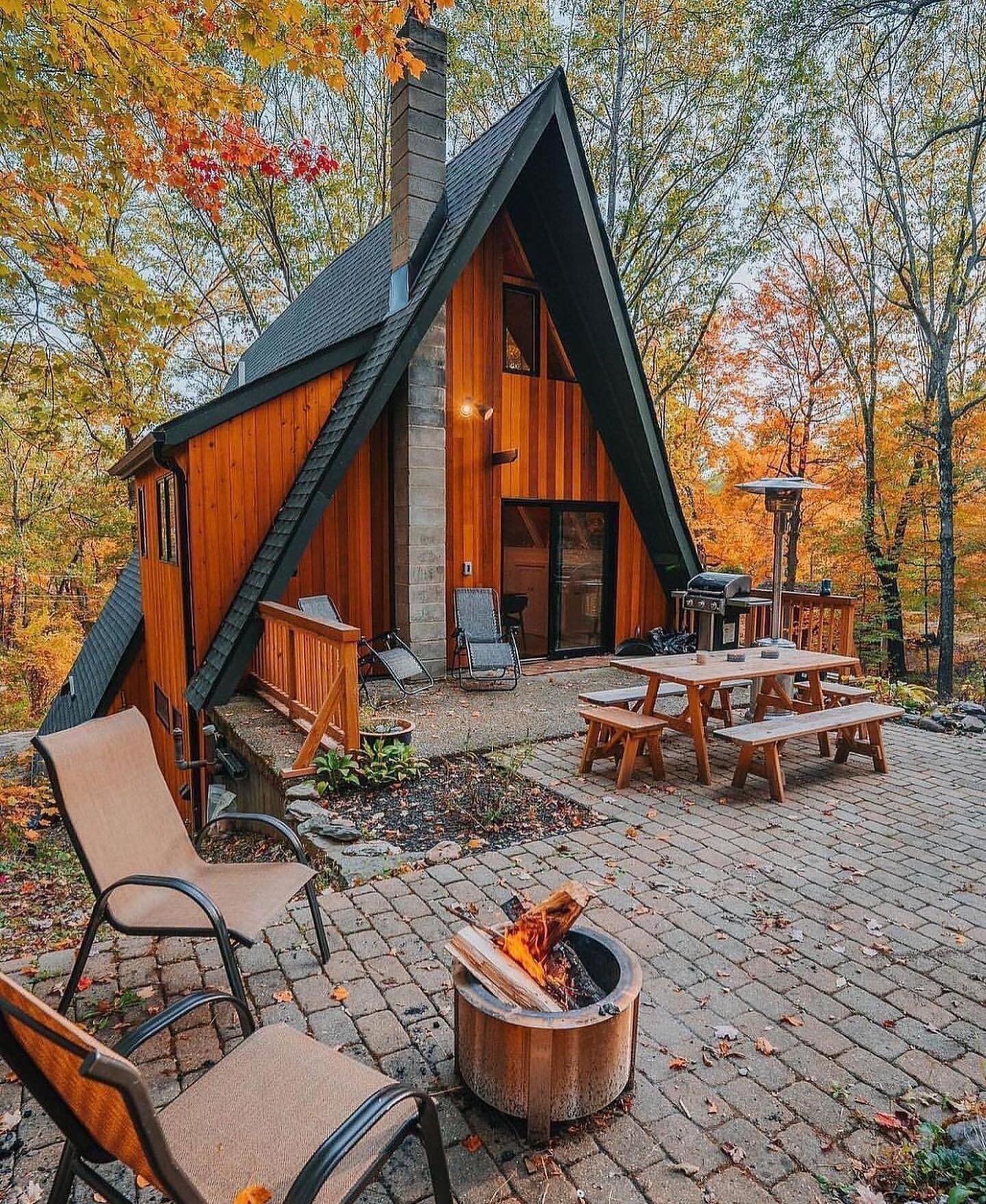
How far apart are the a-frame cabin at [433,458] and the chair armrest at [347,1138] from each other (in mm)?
4977

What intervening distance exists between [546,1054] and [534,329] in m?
8.06

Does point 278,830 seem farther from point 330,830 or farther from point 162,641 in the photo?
point 162,641

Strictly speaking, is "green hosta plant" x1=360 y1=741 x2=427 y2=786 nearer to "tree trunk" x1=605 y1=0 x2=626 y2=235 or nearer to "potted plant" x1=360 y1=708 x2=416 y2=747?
"potted plant" x1=360 y1=708 x2=416 y2=747

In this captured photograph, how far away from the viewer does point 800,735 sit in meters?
4.83

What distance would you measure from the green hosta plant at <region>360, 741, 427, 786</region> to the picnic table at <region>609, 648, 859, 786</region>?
1.69 m

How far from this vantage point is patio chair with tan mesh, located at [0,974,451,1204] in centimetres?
121

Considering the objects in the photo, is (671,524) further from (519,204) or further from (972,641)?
(972,641)

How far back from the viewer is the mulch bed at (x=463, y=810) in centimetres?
399

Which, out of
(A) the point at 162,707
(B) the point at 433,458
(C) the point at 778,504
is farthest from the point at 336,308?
(C) the point at 778,504

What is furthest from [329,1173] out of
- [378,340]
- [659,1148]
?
[378,340]

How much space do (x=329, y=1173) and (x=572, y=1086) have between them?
885 millimetres

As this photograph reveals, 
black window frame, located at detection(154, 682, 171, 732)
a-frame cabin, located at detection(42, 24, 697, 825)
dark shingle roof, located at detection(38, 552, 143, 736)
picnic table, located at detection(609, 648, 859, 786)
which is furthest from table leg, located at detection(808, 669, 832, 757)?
dark shingle roof, located at detection(38, 552, 143, 736)

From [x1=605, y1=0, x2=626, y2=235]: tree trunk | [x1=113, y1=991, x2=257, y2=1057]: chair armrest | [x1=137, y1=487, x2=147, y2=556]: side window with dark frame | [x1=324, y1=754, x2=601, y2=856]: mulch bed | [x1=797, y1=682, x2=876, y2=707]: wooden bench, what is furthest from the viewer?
[x1=605, y1=0, x2=626, y2=235]: tree trunk

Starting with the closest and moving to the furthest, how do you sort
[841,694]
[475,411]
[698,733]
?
1. [698,733]
2. [841,694]
3. [475,411]
